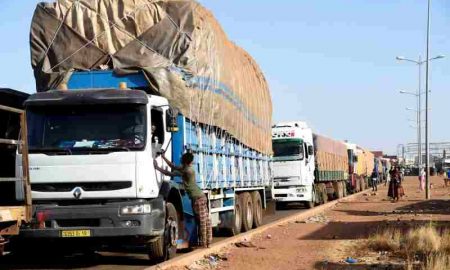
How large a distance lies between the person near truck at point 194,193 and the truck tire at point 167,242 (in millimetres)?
510

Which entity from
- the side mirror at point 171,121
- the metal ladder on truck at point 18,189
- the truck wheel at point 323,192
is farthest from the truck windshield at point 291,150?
the metal ladder on truck at point 18,189

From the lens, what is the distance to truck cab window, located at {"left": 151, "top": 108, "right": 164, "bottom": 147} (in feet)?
34.5

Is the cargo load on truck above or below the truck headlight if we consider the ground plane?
above

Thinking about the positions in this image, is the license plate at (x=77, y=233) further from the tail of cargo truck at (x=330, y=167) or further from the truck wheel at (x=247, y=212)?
the tail of cargo truck at (x=330, y=167)

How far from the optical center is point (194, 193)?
38.2 ft

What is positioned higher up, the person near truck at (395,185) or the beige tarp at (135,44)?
the beige tarp at (135,44)

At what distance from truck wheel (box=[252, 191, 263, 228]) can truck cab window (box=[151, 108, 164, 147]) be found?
289 inches

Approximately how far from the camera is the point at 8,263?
11.9m

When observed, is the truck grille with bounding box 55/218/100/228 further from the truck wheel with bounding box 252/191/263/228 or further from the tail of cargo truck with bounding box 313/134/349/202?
the tail of cargo truck with bounding box 313/134/349/202

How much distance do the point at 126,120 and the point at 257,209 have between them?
846 cm

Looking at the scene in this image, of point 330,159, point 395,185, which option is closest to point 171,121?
point 395,185

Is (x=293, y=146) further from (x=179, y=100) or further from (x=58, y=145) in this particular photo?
(x=58, y=145)

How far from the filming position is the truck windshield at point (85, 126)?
1015cm

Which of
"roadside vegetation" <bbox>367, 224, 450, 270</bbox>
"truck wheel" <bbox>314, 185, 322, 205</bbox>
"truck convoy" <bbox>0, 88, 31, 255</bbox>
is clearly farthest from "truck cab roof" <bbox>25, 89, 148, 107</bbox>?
"truck wheel" <bbox>314, 185, 322, 205</bbox>
